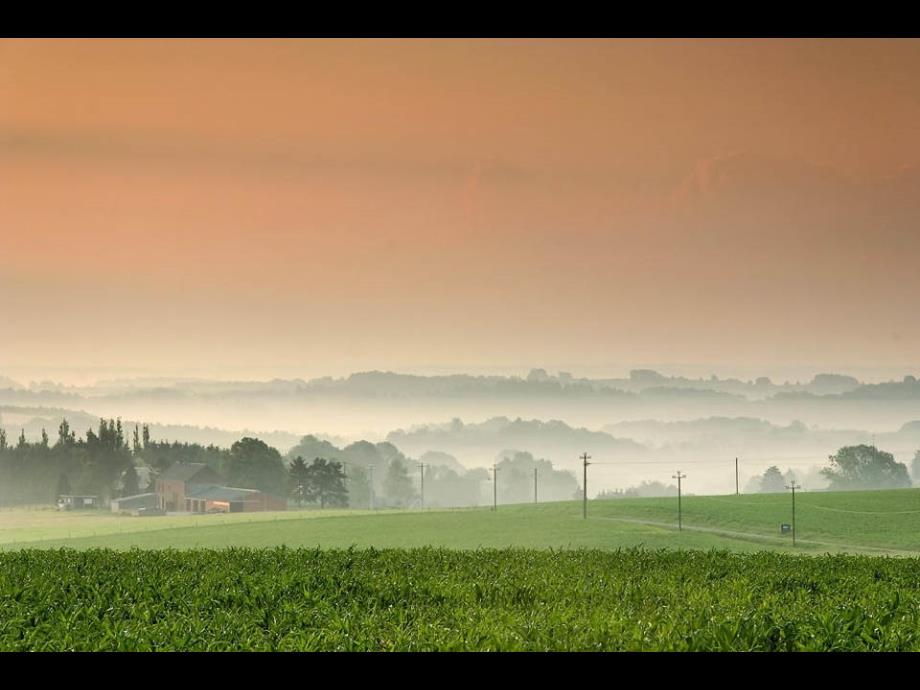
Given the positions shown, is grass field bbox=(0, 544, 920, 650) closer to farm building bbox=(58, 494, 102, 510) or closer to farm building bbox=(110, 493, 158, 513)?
farm building bbox=(58, 494, 102, 510)

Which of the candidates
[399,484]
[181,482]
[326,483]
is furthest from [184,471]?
[399,484]

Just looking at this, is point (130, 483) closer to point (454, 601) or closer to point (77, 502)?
point (77, 502)

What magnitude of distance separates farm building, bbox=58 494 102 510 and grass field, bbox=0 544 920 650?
6369cm

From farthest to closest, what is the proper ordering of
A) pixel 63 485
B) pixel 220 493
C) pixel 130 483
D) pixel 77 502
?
pixel 130 483, pixel 220 493, pixel 63 485, pixel 77 502

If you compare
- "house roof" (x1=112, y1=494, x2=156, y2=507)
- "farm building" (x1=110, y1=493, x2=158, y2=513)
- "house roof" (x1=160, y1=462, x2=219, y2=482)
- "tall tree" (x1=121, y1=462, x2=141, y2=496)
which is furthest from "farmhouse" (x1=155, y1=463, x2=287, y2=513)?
"tall tree" (x1=121, y1=462, x2=141, y2=496)

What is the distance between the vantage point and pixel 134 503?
77.2 metres

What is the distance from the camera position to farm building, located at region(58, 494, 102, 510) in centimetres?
7181

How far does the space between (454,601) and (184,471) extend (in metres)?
74.4

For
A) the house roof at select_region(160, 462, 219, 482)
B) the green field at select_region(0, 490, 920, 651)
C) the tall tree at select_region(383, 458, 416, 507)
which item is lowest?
the tall tree at select_region(383, 458, 416, 507)

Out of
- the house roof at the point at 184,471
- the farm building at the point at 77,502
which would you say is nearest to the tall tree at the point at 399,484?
the house roof at the point at 184,471

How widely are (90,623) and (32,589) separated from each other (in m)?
2.03

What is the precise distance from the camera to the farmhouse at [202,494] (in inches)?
2854

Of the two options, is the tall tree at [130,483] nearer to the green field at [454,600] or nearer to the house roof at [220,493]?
the house roof at [220,493]

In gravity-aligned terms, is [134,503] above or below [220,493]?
below
